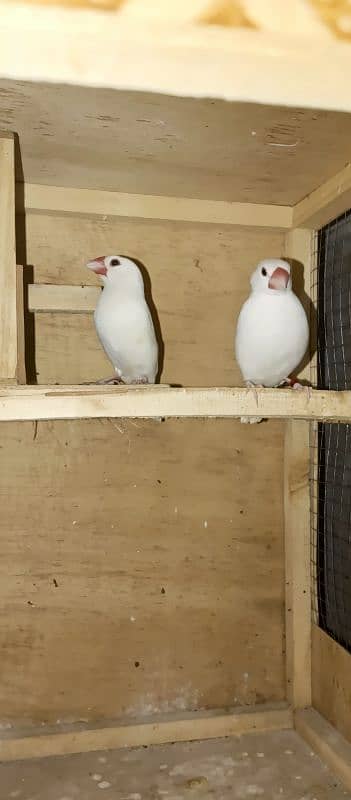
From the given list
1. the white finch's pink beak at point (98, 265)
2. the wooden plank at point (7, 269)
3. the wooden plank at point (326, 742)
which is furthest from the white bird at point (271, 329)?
the wooden plank at point (326, 742)

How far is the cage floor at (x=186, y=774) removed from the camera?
960 millimetres

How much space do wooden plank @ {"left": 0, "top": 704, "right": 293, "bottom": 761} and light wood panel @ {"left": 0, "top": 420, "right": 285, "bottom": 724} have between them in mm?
29

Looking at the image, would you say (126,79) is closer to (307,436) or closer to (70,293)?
(70,293)

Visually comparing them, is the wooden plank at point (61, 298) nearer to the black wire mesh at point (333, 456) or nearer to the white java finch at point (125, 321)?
the white java finch at point (125, 321)

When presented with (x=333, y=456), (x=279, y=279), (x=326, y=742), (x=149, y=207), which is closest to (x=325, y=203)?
(x=279, y=279)

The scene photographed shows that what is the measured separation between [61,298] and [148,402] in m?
0.34

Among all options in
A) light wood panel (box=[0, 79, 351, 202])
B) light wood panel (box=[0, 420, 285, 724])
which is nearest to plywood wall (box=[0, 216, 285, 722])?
light wood panel (box=[0, 420, 285, 724])

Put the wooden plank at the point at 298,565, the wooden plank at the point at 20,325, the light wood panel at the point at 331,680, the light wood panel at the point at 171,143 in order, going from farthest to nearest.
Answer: the wooden plank at the point at 298,565 → the light wood panel at the point at 331,680 → the wooden plank at the point at 20,325 → the light wood panel at the point at 171,143

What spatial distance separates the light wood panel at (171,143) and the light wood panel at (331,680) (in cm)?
70

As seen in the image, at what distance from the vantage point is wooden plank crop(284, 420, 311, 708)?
3.79 ft

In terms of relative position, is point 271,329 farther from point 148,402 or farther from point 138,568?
point 138,568

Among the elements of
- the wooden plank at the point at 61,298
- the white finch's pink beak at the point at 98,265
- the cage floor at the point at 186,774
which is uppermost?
the white finch's pink beak at the point at 98,265

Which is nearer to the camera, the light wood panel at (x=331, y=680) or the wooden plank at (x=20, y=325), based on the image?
the wooden plank at (x=20, y=325)

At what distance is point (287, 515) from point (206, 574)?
6.5 inches
